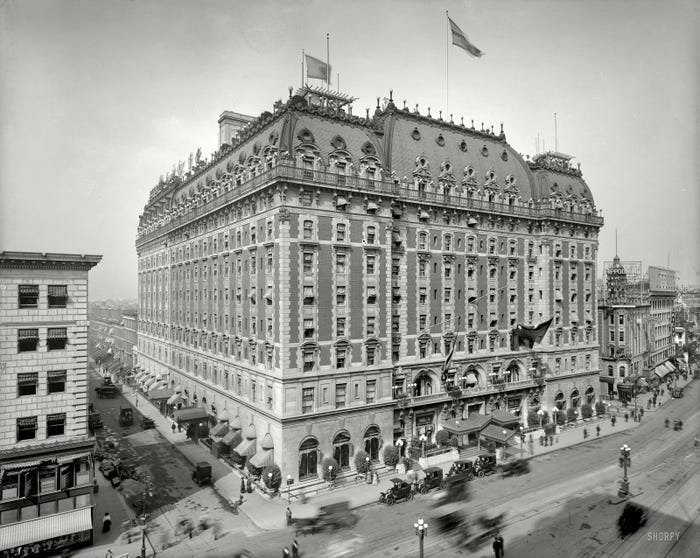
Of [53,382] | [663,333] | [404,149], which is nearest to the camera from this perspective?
[53,382]

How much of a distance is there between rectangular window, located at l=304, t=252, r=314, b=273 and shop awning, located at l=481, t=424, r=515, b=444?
2796 cm

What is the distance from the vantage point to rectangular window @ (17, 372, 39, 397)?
33.2 metres

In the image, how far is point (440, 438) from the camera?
181 ft

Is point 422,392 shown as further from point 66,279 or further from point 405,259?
point 66,279

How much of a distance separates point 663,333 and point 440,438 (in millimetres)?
81436

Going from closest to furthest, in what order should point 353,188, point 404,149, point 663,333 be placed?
point 353,188 < point 404,149 < point 663,333

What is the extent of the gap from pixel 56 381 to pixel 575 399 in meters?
66.9

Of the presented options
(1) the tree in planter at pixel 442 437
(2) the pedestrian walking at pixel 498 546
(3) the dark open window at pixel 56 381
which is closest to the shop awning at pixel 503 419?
(1) the tree in planter at pixel 442 437

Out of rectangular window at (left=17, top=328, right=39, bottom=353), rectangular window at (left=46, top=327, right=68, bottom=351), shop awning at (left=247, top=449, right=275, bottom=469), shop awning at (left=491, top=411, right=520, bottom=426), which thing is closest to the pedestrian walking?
shop awning at (left=247, top=449, right=275, bottom=469)

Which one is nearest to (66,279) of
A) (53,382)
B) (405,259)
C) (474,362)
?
(53,382)

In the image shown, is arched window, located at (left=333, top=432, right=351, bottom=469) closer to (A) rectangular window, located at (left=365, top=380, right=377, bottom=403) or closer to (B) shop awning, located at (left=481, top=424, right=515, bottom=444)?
(A) rectangular window, located at (left=365, top=380, right=377, bottom=403)

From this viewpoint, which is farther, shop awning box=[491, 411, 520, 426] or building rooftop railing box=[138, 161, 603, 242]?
shop awning box=[491, 411, 520, 426]

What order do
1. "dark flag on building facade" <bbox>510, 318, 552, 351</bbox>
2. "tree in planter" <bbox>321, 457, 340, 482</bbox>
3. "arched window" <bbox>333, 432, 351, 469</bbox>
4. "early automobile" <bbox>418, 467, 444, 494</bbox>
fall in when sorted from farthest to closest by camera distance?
"dark flag on building facade" <bbox>510, 318, 552, 351</bbox>
"arched window" <bbox>333, 432, 351, 469</bbox>
"tree in planter" <bbox>321, 457, 340, 482</bbox>
"early automobile" <bbox>418, 467, 444, 494</bbox>

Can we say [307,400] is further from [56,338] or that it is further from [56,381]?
[56,338]
